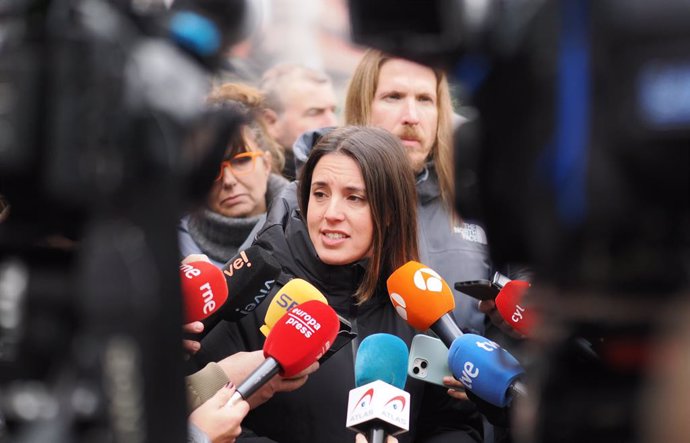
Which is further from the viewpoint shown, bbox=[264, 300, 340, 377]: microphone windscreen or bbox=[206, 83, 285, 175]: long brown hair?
bbox=[206, 83, 285, 175]: long brown hair

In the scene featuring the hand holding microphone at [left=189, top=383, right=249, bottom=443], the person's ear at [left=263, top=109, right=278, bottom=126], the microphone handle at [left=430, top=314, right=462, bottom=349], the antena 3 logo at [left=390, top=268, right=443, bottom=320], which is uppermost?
the person's ear at [left=263, top=109, right=278, bottom=126]

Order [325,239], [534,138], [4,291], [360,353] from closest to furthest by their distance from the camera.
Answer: [534,138] → [4,291] → [360,353] → [325,239]

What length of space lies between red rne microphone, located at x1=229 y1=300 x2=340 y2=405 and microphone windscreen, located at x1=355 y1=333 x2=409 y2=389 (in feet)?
0.60

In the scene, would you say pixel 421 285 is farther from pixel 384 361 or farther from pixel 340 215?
pixel 340 215

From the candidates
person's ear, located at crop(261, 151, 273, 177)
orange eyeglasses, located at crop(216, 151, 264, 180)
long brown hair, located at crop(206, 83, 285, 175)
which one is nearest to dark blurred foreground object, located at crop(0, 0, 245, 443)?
long brown hair, located at crop(206, 83, 285, 175)

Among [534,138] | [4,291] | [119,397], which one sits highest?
[534,138]

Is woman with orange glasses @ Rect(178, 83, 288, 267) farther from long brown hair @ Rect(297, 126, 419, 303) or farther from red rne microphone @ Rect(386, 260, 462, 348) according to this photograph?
red rne microphone @ Rect(386, 260, 462, 348)

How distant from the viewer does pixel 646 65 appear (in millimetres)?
1574

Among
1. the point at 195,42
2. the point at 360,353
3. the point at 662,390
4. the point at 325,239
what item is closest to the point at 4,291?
the point at 195,42

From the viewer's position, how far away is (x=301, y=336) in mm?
2982

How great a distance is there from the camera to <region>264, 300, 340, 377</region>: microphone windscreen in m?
2.98

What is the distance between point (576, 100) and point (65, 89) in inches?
29.3

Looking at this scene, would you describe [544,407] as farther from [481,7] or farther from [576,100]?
[481,7]

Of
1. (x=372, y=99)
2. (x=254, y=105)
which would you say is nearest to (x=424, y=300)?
(x=254, y=105)
